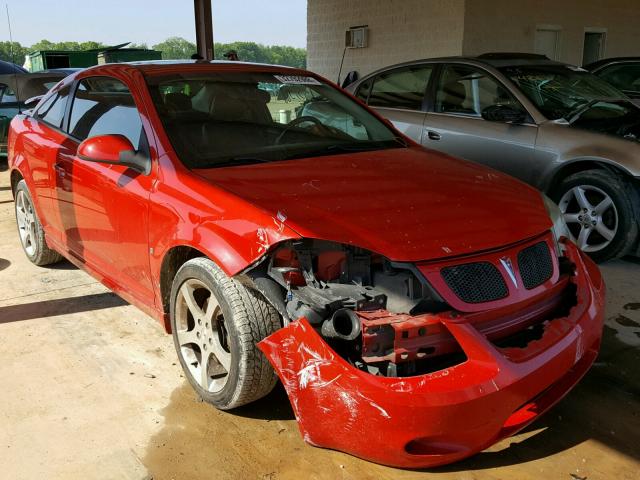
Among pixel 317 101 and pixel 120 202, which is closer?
pixel 120 202

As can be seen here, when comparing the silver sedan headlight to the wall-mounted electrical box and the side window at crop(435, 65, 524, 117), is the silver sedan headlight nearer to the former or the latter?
the side window at crop(435, 65, 524, 117)

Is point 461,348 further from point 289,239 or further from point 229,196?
point 229,196

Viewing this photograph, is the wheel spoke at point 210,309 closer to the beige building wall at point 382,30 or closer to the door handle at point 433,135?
the door handle at point 433,135

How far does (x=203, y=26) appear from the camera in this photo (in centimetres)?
958

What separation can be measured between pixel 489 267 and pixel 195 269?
1250 millimetres

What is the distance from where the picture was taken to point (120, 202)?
321cm

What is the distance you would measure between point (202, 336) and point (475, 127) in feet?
11.8

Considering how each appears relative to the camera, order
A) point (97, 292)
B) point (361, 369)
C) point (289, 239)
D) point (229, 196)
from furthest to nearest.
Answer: point (97, 292)
point (229, 196)
point (289, 239)
point (361, 369)

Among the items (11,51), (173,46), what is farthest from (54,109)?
(173,46)

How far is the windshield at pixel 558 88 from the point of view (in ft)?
17.3

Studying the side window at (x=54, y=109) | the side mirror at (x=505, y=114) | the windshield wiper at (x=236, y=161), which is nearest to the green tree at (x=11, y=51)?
the side window at (x=54, y=109)

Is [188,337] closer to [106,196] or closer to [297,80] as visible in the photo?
[106,196]

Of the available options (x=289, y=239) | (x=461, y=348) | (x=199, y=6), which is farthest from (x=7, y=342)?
(x=199, y=6)

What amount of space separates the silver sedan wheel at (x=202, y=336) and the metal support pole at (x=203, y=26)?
739 centimetres
